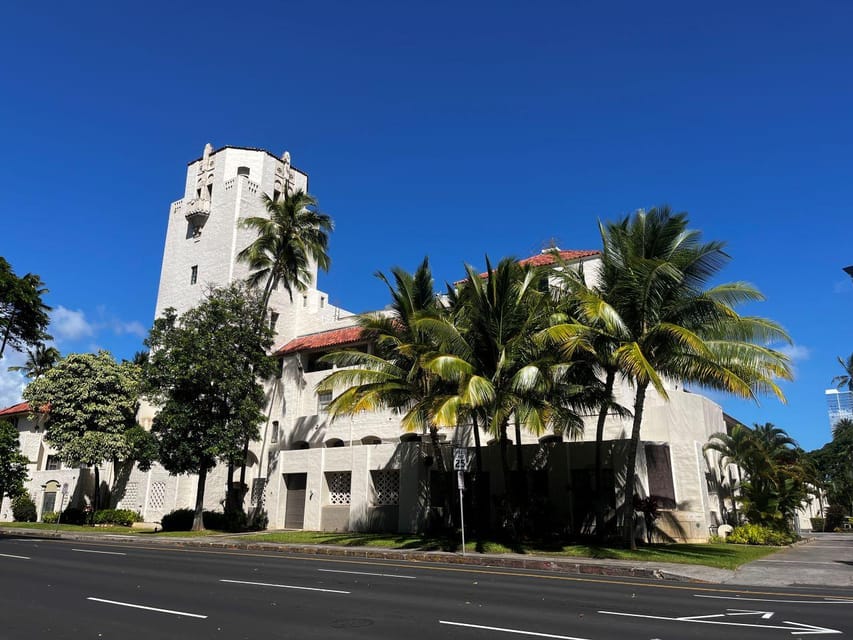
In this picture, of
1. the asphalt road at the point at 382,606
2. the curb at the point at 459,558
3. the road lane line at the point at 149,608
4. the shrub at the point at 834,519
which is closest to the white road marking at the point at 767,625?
the asphalt road at the point at 382,606

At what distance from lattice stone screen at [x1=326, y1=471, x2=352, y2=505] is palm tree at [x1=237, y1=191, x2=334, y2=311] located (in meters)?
10.3

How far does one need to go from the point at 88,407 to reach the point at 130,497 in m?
6.46

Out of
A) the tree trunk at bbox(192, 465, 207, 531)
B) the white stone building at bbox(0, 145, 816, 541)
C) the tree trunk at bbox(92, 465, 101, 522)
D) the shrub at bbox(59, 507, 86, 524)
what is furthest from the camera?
the shrub at bbox(59, 507, 86, 524)

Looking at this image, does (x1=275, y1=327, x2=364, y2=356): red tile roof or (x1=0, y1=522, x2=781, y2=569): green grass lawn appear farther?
(x1=275, y1=327, x2=364, y2=356): red tile roof

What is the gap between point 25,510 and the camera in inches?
1822

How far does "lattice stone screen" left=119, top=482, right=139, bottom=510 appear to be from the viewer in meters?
39.7

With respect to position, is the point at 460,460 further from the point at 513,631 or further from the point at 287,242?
the point at 287,242

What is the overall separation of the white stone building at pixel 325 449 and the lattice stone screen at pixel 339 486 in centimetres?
5

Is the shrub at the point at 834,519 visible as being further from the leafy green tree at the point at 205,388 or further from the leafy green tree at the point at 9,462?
the leafy green tree at the point at 9,462

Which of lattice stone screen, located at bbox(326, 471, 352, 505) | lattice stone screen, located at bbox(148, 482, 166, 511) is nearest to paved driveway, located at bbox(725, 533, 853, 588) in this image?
lattice stone screen, located at bbox(326, 471, 352, 505)

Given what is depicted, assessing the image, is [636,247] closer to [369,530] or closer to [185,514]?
[369,530]

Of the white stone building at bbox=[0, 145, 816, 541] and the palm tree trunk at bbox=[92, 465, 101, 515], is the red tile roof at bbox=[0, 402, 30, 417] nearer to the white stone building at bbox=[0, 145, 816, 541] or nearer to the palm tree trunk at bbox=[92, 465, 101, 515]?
the white stone building at bbox=[0, 145, 816, 541]

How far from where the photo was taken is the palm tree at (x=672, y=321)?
18.0 metres

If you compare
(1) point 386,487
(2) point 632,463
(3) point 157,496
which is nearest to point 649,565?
(2) point 632,463
